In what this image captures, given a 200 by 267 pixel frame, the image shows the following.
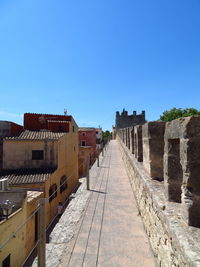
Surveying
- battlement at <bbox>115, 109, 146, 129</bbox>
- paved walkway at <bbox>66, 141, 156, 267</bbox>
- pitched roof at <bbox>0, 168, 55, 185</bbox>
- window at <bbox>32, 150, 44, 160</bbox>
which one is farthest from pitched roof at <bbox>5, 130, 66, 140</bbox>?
battlement at <bbox>115, 109, 146, 129</bbox>

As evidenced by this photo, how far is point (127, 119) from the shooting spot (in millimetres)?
52469

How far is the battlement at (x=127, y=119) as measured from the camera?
169 ft

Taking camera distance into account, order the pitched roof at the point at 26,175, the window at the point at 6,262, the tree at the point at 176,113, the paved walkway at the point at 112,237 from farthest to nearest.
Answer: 1. the tree at the point at 176,113
2. the pitched roof at the point at 26,175
3. the window at the point at 6,262
4. the paved walkway at the point at 112,237

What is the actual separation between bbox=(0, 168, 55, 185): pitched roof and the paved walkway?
5987 mm

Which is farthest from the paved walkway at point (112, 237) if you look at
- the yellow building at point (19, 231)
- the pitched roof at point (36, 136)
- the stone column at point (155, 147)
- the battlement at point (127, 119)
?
the battlement at point (127, 119)

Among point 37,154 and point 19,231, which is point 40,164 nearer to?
point 37,154

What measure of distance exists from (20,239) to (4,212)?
149cm

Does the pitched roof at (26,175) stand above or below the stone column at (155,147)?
below

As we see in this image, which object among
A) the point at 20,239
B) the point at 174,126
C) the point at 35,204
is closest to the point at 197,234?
the point at 174,126

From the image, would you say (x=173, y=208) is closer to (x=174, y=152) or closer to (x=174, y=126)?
(x=174, y=152)

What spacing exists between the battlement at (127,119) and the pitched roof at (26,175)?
40810 millimetres

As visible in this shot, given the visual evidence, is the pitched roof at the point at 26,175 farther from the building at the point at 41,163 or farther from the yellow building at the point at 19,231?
the yellow building at the point at 19,231

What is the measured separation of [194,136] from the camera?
96.0 inches

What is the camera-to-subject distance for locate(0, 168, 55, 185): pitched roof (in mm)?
11469
